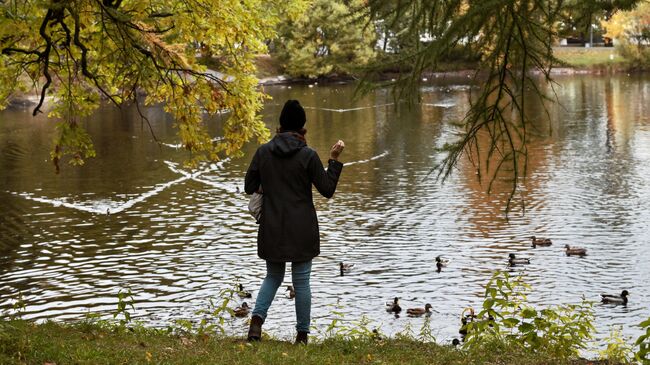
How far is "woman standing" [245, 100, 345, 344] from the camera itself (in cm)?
735

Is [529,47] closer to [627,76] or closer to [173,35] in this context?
[173,35]

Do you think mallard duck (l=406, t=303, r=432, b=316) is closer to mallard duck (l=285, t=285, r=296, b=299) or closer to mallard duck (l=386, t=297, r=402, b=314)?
mallard duck (l=386, t=297, r=402, b=314)

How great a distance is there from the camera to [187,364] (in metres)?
6.83

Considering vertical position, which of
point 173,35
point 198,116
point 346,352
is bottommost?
point 346,352

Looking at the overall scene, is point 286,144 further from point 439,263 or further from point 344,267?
point 439,263

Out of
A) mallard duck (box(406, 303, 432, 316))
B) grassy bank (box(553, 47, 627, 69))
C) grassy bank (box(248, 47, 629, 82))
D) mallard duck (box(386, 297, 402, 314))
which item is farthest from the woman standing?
grassy bank (box(553, 47, 627, 69))

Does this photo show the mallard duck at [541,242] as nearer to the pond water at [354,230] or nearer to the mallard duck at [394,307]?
the pond water at [354,230]

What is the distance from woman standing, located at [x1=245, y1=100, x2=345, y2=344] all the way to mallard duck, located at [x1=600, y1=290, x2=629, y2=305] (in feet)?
26.7

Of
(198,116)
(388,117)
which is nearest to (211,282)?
(198,116)

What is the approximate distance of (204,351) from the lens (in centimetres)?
750

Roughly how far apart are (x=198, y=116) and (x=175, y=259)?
680 cm

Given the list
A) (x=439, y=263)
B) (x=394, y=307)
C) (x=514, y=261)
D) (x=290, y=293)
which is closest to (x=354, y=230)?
(x=439, y=263)

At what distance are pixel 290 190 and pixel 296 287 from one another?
828 mm

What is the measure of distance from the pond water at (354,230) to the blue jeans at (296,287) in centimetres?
201
